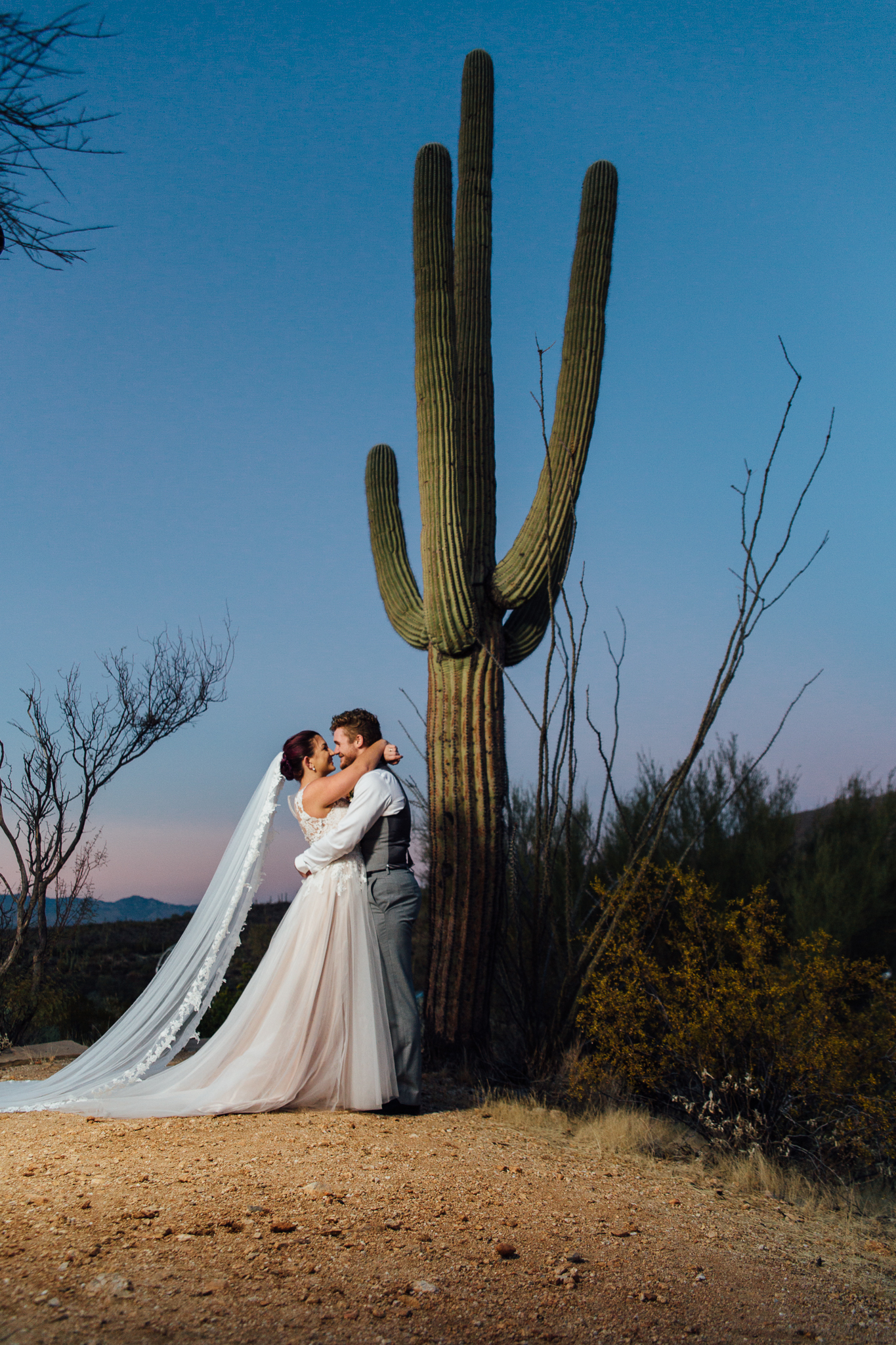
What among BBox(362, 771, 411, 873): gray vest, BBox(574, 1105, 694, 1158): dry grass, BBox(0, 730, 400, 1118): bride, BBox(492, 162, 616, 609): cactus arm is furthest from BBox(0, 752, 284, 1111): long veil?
BBox(492, 162, 616, 609): cactus arm

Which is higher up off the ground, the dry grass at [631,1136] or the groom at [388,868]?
the groom at [388,868]

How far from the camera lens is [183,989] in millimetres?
5105

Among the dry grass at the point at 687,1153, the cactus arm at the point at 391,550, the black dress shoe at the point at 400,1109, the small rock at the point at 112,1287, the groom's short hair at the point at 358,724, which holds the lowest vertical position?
the dry grass at the point at 687,1153

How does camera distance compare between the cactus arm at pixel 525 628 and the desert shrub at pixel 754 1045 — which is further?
the cactus arm at pixel 525 628

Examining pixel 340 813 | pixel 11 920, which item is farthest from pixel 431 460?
pixel 11 920

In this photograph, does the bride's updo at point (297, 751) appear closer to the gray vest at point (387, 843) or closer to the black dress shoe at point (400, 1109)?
the gray vest at point (387, 843)

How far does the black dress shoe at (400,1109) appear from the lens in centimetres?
484

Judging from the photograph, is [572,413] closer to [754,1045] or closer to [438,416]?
[438,416]

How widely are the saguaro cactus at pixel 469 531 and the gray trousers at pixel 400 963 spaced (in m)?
1.42

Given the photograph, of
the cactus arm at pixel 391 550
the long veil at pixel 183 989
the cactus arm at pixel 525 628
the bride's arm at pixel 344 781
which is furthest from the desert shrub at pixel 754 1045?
the cactus arm at pixel 391 550

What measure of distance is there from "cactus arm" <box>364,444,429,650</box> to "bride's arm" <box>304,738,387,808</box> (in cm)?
203

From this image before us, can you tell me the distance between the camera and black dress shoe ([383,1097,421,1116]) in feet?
15.9

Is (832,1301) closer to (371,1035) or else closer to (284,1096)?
(371,1035)

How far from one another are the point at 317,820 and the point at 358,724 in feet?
1.88
